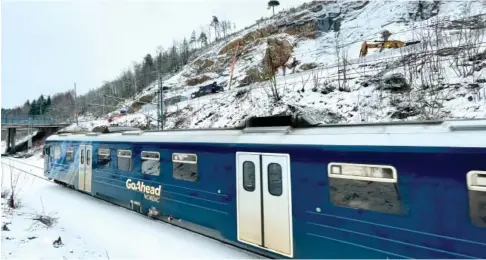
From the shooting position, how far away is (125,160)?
9.64 metres

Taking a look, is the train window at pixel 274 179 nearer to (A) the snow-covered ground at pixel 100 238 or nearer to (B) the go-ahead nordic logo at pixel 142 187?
(A) the snow-covered ground at pixel 100 238

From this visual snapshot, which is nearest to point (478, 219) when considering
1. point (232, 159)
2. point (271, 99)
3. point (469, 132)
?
point (469, 132)

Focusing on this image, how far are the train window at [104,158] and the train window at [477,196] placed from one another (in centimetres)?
965

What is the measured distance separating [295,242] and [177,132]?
417 centimetres

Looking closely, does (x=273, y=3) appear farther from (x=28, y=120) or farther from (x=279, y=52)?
(x=28, y=120)

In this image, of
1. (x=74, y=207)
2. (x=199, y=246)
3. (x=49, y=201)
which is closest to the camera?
(x=199, y=246)

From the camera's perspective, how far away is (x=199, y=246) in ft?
22.6

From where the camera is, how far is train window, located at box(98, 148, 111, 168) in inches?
417

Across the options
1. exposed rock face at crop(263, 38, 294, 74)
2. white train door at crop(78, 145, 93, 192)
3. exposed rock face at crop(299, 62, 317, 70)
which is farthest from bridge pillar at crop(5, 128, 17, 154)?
white train door at crop(78, 145, 93, 192)

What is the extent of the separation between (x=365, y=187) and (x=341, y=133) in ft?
2.91

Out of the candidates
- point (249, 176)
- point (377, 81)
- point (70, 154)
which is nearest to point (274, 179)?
point (249, 176)

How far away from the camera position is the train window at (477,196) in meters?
3.59

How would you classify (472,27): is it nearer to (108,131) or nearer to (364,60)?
(364,60)

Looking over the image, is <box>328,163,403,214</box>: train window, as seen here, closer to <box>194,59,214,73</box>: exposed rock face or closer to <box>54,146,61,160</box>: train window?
<box>54,146,61,160</box>: train window
